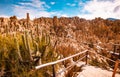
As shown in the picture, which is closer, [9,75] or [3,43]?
[9,75]

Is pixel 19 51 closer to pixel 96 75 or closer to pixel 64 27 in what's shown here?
pixel 96 75

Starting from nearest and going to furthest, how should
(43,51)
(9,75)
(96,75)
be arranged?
(9,75), (43,51), (96,75)

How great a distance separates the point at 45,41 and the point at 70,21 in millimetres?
106598

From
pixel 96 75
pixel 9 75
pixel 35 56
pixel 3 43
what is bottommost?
pixel 96 75

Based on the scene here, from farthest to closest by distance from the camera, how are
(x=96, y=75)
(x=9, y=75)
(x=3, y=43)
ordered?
(x=96, y=75) → (x=3, y=43) → (x=9, y=75)

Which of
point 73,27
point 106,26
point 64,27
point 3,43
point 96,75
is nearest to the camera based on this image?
point 3,43

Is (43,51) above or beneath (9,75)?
above

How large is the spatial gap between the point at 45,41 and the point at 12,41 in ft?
3.95

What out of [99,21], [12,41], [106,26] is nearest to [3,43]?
[12,41]

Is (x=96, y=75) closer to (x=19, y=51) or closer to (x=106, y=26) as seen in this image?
(x=19, y=51)

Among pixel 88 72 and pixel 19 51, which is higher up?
pixel 19 51

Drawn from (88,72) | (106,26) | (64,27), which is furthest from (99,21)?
(88,72)

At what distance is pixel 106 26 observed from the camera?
9169cm

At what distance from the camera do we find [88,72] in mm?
7391
